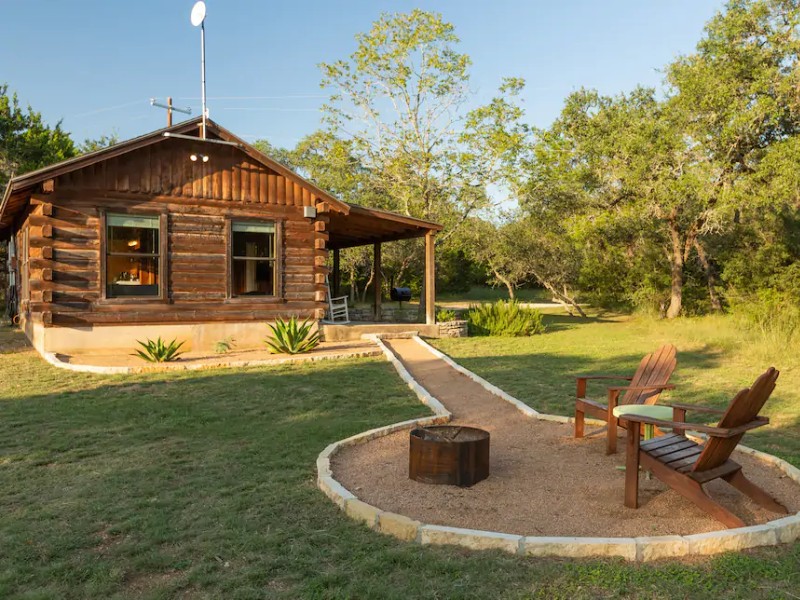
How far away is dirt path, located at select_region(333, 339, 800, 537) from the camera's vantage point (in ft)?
13.3

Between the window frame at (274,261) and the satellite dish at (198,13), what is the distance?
3.92 metres

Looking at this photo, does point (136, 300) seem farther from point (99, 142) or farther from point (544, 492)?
point (99, 142)

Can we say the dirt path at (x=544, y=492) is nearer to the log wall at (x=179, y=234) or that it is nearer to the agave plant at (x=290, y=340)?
the agave plant at (x=290, y=340)

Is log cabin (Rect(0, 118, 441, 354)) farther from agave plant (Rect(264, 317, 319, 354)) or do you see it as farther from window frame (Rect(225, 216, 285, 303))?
agave plant (Rect(264, 317, 319, 354))

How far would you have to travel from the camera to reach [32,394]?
838cm

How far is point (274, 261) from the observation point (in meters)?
13.9

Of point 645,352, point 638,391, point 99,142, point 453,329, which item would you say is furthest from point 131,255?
point 99,142

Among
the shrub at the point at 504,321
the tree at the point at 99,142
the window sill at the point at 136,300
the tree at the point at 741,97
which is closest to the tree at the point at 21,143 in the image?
the tree at the point at 99,142

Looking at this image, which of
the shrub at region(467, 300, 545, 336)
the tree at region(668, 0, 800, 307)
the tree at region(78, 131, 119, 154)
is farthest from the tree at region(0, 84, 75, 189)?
the tree at region(668, 0, 800, 307)

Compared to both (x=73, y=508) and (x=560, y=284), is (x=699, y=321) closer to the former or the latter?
(x=560, y=284)

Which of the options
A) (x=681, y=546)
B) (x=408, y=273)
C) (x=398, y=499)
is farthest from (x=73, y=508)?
(x=408, y=273)

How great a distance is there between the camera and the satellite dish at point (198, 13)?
40.1 ft

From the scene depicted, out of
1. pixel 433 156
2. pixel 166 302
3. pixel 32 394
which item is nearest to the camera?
pixel 32 394

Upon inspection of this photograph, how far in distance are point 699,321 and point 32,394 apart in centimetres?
1823
